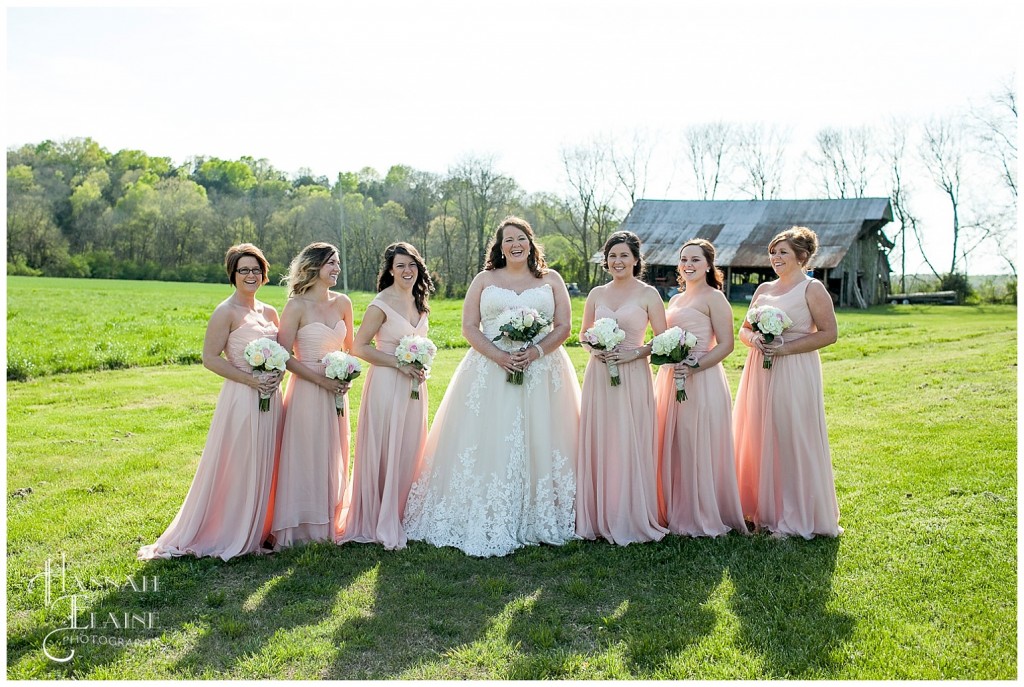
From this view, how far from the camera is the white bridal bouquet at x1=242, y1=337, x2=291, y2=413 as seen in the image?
19.7 ft

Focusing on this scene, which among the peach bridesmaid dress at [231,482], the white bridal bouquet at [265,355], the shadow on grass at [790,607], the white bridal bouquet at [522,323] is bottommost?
the shadow on grass at [790,607]

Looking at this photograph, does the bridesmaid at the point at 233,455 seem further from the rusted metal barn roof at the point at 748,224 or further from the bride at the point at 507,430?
the rusted metal barn roof at the point at 748,224

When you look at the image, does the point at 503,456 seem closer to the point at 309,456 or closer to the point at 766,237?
the point at 309,456

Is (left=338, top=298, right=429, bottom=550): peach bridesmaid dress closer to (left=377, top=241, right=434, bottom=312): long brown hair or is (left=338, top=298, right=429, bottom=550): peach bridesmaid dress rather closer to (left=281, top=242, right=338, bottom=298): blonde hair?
(left=377, top=241, right=434, bottom=312): long brown hair

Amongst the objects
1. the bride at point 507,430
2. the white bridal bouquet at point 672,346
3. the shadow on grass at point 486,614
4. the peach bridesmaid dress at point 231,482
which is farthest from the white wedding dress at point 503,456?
the peach bridesmaid dress at point 231,482

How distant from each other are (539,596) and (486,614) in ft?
1.54

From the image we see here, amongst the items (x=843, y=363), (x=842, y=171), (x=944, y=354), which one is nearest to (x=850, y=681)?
(x=843, y=363)

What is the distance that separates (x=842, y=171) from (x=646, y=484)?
2314 inches

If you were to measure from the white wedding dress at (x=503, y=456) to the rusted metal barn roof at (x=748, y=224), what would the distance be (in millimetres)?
35589

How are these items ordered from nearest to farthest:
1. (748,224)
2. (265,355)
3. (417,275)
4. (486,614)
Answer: (486,614), (265,355), (417,275), (748,224)

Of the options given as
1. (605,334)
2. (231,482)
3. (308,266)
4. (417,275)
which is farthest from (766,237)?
(231,482)

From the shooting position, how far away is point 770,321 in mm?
6336

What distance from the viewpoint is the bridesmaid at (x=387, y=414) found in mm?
6512

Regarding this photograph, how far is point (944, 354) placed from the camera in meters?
17.2
